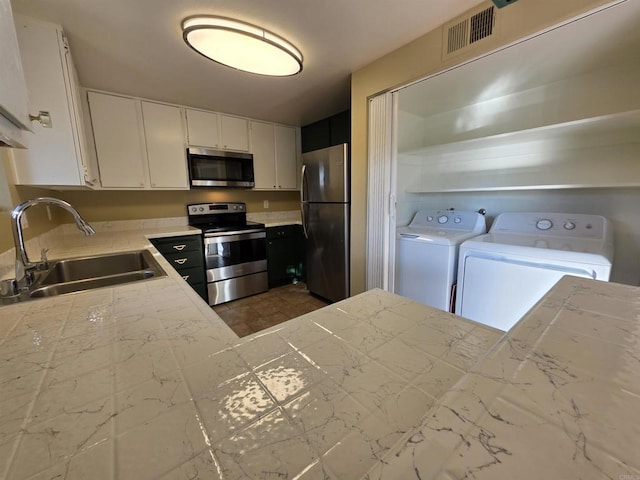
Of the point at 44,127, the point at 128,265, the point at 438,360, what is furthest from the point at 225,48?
the point at 438,360

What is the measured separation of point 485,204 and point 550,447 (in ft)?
8.97

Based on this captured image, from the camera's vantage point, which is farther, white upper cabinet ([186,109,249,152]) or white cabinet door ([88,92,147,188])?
white upper cabinet ([186,109,249,152])

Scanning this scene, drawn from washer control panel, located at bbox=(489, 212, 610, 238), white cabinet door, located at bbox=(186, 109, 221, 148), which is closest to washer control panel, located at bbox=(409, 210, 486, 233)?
washer control panel, located at bbox=(489, 212, 610, 238)

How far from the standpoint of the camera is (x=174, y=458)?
1.11ft

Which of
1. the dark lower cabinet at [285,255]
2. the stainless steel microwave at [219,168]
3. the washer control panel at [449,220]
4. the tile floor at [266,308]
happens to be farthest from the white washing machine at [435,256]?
the stainless steel microwave at [219,168]

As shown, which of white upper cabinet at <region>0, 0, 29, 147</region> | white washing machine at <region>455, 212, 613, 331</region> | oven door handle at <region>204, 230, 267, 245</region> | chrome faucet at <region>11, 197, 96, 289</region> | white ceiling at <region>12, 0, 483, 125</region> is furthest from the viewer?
oven door handle at <region>204, 230, 267, 245</region>

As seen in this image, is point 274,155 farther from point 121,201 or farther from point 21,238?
point 21,238

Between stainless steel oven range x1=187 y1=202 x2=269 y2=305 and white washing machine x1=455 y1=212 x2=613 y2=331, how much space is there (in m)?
2.30

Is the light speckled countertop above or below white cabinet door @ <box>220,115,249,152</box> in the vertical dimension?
below

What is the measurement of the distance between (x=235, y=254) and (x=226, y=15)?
2.26 m

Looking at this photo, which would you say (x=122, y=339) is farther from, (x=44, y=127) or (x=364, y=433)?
(x=44, y=127)

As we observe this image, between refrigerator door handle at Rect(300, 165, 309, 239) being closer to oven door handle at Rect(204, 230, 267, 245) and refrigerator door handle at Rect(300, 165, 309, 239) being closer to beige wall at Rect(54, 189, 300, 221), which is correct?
oven door handle at Rect(204, 230, 267, 245)

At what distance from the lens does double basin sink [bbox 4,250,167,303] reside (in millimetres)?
1122

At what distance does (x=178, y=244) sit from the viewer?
2.72 meters
